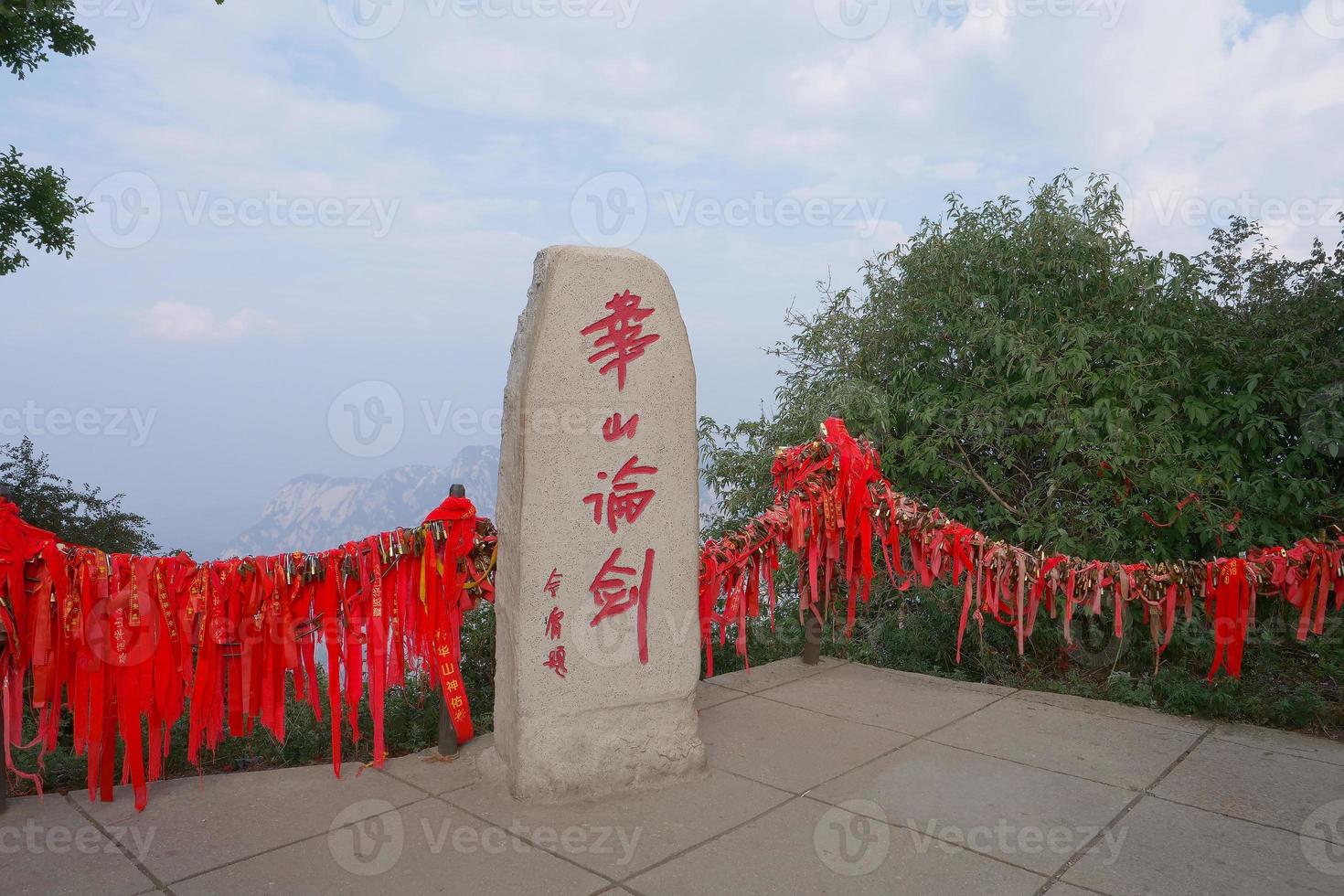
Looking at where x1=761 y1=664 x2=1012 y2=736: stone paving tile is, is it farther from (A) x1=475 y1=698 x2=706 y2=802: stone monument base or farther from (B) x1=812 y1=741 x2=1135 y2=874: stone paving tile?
(A) x1=475 y1=698 x2=706 y2=802: stone monument base

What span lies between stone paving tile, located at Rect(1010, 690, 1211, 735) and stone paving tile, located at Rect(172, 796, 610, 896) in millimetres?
3247

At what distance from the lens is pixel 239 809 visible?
12.0 feet

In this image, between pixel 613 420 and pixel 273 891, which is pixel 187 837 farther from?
pixel 613 420

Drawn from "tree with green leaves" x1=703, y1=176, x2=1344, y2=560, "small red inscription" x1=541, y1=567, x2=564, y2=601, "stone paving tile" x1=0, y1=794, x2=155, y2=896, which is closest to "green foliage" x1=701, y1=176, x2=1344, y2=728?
"tree with green leaves" x1=703, y1=176, x2=1344, y2=560

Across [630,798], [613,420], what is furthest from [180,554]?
[630,798]

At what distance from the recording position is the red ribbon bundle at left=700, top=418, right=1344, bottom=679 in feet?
15.9

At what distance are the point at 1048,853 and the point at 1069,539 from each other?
292cm

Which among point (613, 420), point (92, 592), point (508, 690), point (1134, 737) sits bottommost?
point (1134, 737)

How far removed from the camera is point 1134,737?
15.3 ft

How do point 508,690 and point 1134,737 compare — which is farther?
point 1134,737

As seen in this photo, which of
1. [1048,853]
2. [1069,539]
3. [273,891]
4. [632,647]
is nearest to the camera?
[273,891]

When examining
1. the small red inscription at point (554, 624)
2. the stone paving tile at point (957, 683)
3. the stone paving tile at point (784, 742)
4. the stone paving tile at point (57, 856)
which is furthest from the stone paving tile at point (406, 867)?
the stone paving tile at point (957, 683)

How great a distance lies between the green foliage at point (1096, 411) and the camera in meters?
5.72

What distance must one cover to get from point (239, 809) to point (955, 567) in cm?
386
